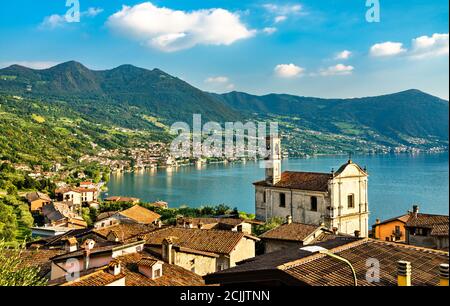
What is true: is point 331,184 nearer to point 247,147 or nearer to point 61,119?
point 247,147

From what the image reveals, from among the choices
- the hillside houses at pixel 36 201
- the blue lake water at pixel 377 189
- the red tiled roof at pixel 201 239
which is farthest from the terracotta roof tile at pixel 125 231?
the hillside houses at pixel 36 201

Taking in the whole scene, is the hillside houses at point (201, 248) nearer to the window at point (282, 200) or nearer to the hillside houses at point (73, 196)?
the window at point (282, 200)

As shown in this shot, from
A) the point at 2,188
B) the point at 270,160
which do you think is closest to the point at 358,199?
the point at 270,160

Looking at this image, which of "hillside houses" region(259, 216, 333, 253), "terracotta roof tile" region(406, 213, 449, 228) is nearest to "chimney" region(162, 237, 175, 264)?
"hillside houses" region(259, 216, 333, 253)

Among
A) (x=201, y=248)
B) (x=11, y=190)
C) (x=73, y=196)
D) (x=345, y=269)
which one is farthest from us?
(x=73, y=196)

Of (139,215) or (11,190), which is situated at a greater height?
(11,190)

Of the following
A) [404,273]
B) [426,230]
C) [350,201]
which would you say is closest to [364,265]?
[404,273]

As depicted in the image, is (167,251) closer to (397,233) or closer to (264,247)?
(264,247)

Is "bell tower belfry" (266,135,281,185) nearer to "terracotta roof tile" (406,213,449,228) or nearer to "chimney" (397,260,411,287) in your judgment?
"terracotta roof tile" (406,213,449,228)
